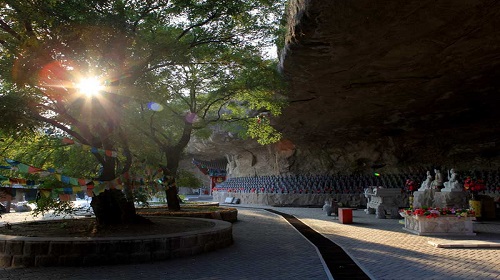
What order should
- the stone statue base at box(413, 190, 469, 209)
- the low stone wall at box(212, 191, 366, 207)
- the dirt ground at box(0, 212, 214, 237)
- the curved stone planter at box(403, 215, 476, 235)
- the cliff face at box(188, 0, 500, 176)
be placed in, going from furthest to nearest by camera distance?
the low stone wall at box(212, 191, 366, 207) < the stone statue base at box(413, 190, 469, 209) < the curved stone planter at box(403, 215, 476, 235) < the cliff face at box(188, 0, 500, 176) < the dirt ground at box(0, 212, 214, 237)

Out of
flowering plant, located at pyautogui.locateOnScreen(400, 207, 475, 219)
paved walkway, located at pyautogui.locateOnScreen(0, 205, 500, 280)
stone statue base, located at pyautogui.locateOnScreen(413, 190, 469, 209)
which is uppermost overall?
stone statue base, located at pyautogui.locateOnScreen(413, 190, 469, 209)

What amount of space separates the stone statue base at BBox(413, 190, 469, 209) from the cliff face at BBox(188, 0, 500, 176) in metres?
4.43

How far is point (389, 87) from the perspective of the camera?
→ 1433 cm

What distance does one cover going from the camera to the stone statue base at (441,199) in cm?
1334

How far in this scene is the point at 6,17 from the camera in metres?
7.48

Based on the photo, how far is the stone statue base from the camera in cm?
1334

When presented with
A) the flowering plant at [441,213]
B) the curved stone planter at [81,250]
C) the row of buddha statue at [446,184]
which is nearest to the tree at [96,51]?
the curved stone planter at [81,250]

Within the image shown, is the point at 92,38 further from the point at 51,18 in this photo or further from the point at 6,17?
the point at 6,17

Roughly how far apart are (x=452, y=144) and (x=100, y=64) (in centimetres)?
2135

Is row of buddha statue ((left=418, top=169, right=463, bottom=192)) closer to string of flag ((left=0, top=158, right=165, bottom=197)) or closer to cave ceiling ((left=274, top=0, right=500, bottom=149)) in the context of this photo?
cave ceiling ((left=274, top=0, right=500, bottom=149))

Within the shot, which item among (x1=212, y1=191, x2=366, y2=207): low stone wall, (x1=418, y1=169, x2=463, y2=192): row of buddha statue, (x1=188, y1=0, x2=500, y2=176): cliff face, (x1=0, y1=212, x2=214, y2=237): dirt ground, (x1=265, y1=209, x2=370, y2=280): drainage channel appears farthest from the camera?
(x1=212, y1=191, x2=366, y2=207): low stone wall

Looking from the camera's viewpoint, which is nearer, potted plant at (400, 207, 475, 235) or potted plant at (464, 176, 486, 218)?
potted plant at (400, 207, 475, 235)

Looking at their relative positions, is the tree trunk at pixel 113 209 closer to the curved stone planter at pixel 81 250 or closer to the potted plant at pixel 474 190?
the curved stone planter at pixel 81 250

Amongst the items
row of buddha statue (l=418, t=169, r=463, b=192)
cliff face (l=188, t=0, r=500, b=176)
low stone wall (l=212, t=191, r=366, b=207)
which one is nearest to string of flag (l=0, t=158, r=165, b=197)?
cliff face (l=188, t=0, r=500, b=176)
